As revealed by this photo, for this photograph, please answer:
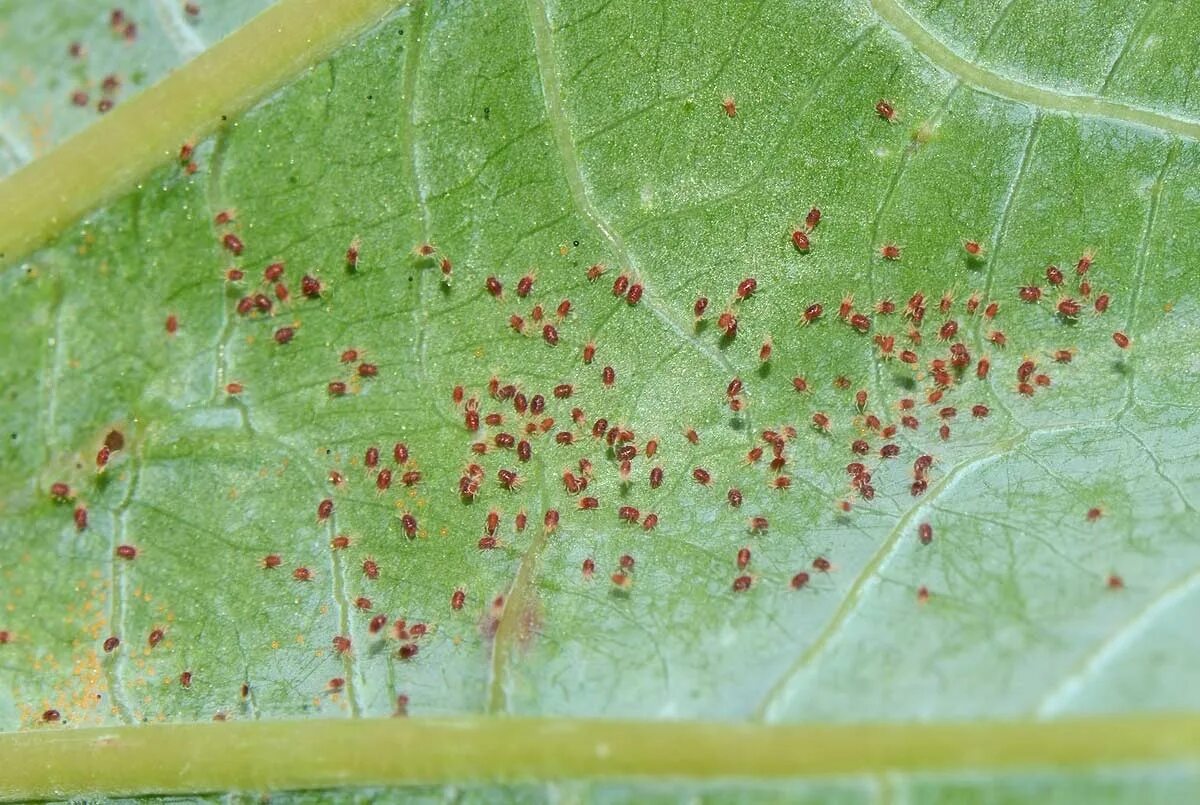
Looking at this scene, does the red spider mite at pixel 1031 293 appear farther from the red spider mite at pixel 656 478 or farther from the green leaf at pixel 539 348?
the red spider mite at pixel 656 478

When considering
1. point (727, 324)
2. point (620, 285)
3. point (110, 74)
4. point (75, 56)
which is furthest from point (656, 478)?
point (75, 56)

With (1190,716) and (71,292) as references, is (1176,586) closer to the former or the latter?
(1190,716)

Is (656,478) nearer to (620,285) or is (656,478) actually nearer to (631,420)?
(631,420)

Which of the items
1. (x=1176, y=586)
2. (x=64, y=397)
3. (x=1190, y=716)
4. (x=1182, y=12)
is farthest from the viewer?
(x=64, y=397)

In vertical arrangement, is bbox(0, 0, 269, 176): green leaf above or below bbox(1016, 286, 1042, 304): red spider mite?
above

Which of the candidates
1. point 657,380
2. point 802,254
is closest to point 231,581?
point 657,380

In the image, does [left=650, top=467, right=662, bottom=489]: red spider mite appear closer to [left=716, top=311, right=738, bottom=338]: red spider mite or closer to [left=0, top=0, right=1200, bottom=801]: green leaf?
[left=0, top=0, right=1200, bottom=801]: green leaf

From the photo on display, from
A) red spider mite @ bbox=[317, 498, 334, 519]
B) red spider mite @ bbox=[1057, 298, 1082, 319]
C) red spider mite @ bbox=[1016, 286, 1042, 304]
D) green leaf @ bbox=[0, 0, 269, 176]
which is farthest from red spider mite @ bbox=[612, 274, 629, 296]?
green leaf @ bbox=[0, 0, 269, 176]
